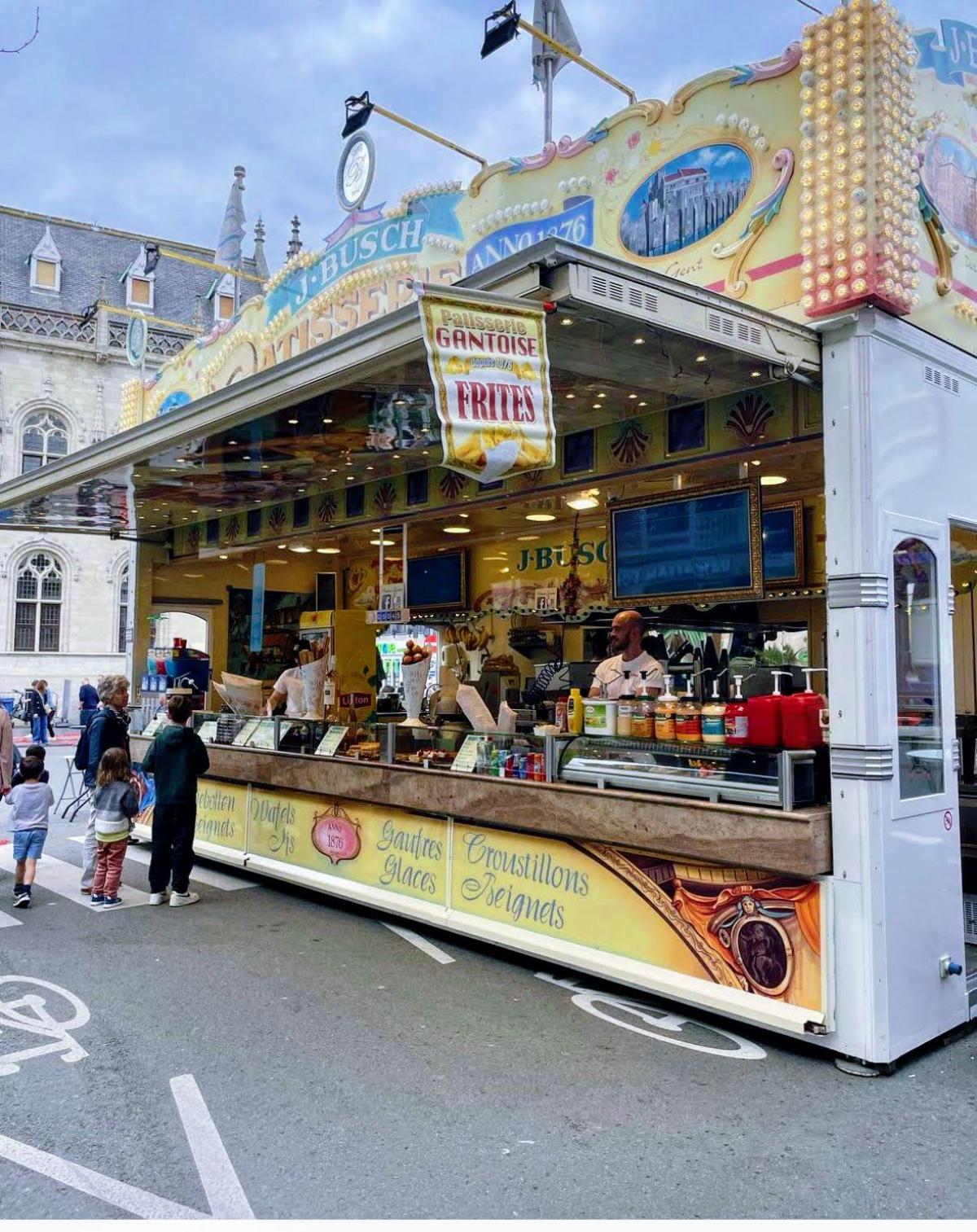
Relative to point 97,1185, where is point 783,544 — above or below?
above

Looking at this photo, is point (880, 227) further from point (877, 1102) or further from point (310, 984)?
point (310, 984)

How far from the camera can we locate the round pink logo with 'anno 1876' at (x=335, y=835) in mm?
7328

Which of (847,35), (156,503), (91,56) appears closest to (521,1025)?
(847,35)

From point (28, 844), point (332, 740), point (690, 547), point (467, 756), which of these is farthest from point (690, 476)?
point (28, 844)

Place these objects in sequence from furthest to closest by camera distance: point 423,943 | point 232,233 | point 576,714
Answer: point 232,233 < point 423,943 < point 576,714

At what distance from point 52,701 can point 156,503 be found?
2356 cm

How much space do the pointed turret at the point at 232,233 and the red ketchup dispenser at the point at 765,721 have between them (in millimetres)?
10013

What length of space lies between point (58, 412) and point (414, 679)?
97.7 ft

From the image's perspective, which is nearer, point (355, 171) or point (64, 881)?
point (355, 171)

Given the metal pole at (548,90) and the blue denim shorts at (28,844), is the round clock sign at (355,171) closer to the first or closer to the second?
the metal pole at (548,90)

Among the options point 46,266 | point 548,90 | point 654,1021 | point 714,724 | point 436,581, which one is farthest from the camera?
point 46,266

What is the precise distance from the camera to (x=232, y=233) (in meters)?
12.4

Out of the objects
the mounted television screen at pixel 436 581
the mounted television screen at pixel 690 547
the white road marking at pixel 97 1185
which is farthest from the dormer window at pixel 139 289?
the white road marking at pixel 97 1185

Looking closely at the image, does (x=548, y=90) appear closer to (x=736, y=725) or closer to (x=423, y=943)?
(x=736, y=725)
